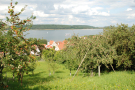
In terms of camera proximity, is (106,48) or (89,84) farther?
(106,48)

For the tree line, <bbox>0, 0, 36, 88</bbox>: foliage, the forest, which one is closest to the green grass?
the forest

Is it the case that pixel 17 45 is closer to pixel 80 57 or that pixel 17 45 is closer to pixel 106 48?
Answer: pixel 80 57

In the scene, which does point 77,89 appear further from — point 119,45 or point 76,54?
point 119,45

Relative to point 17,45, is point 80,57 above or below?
below

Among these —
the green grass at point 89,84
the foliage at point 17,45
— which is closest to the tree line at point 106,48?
the green grass at point 89,84

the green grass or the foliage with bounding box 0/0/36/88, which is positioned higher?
the foliage with bounding box 0/0/36/88

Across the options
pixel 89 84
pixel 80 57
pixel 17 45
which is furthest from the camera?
pixel 80 57

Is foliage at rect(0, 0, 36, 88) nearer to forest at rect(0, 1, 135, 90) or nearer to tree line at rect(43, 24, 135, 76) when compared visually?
forest at rect(0, 1, 135, 90)

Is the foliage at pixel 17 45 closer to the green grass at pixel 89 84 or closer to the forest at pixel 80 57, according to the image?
the forest at pixel 80 57

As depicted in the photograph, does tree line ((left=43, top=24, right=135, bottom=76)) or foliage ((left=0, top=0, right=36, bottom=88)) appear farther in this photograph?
tree line ((left=43, top=24, right=135, bottom=76))

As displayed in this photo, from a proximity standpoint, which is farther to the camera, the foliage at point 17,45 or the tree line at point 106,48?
the tree line at point 106,48

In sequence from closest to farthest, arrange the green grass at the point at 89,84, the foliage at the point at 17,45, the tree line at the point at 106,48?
1. the foliage at the point at 17,45
2. the green grass at the point at 89,84
3. the tree line at the point at 106,48

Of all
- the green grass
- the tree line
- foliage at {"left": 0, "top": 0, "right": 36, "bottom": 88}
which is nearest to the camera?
foliage at {"left": 0, "top": 0, "right": 36, "bottom": 88}

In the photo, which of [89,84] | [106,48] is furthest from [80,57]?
[89,84]
